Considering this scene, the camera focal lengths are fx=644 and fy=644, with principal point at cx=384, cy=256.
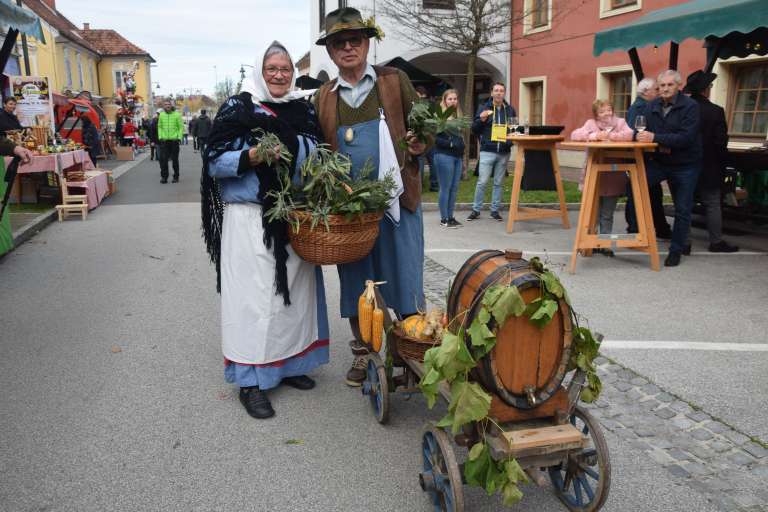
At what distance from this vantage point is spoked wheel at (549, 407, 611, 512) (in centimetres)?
252

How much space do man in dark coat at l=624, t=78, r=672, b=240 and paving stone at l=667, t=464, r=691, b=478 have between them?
16.4 feet

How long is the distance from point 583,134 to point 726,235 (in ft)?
9.74

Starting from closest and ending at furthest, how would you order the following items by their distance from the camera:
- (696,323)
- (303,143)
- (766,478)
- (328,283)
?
(766,478) < (303,143) < (696,323) < (328,283)

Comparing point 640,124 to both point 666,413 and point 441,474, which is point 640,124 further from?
point 441,474

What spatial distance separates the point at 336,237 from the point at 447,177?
6.25 metres

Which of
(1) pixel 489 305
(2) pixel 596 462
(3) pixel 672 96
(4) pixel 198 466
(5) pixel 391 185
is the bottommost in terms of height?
(4) pixel 198 466

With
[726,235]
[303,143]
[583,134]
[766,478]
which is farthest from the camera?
[726,235]

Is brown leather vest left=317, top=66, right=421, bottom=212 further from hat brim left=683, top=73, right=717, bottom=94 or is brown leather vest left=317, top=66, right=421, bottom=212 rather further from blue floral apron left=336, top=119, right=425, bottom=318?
hat brim left=683, top=73, right=717, bottom=94

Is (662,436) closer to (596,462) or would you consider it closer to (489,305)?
(596,462)

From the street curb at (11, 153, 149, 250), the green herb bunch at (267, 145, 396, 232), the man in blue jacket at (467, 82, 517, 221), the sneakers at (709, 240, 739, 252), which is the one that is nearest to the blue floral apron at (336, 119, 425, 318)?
the green herb bunch at (267, 145, 396, 232)

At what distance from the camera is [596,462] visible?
260cm

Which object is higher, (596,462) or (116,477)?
(596,462)

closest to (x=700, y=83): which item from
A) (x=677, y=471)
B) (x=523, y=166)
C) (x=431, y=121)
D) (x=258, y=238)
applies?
(x=523, y=166)

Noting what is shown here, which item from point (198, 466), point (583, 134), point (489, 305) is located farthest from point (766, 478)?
point (583, 134)
